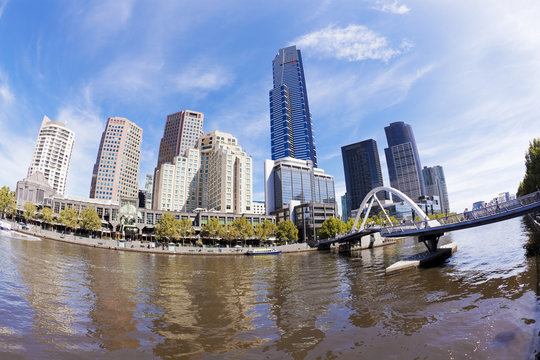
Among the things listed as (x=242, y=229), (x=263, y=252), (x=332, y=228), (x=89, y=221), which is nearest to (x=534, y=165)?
(x=332, y=228)

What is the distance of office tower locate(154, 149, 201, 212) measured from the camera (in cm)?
15511

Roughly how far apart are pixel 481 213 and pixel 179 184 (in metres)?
154

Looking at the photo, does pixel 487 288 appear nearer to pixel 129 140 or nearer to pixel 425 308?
pixel 425 308

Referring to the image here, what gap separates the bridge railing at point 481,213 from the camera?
29.2m

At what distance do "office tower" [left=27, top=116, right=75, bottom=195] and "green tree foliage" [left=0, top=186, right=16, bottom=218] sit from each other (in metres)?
110

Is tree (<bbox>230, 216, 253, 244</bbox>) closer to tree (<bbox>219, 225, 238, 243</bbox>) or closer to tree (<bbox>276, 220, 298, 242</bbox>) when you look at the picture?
tree (<bbox>219, 225, 238, 243</bbox>)

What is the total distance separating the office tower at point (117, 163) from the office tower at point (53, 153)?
22.1 metres

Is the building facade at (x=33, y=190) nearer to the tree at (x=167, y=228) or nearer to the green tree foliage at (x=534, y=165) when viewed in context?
the tree at (x=167, y=228)

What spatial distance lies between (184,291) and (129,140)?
20228 cm

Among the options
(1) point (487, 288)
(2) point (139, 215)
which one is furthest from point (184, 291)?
(2) point (139, 215)

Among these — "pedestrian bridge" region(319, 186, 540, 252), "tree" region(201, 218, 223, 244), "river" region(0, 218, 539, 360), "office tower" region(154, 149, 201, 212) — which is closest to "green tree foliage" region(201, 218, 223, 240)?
"tree" region(201, 218, 223, 244)

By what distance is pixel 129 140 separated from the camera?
629ft

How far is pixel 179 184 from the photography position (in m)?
160

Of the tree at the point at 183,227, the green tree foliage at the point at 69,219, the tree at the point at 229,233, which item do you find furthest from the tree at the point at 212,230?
the green tree foliage at the point at 69,219
